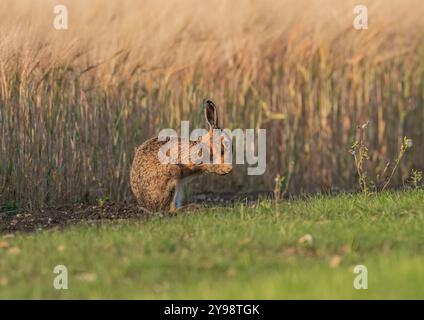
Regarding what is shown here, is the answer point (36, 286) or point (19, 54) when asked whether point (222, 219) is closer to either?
point (36, 286)

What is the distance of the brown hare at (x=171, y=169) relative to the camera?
39.8ft

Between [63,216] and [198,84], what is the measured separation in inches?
161

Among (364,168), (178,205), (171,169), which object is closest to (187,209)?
(178,205)

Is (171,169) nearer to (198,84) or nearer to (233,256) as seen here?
(233,256)

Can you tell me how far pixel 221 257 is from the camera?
869 cm

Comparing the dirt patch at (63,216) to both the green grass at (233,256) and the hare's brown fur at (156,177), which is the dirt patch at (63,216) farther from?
the green grass at (233,256)

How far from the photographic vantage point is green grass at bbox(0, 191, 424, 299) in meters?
7.70

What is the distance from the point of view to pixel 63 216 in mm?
12719

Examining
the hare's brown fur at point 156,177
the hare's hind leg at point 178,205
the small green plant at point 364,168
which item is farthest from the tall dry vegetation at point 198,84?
the hare's hind leg at point 178,205

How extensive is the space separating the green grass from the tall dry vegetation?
10.2 ft

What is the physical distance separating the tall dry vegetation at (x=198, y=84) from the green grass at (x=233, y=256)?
3112 millimetres
